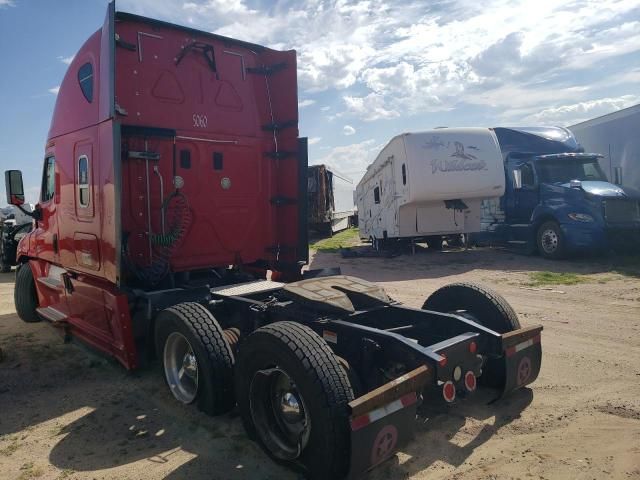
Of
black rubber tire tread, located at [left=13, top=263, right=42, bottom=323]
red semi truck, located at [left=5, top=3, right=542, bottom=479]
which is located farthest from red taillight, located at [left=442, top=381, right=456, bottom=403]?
black rubber tire tread, located at [left=13, top=263, right=42, bottom=323]

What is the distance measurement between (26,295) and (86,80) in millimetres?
3829

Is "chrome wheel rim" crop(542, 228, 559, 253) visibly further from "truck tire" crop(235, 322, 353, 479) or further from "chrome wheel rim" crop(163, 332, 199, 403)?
"truck tire" crop(235, 322, 353, 479)

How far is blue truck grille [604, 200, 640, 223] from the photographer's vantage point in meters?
12.1

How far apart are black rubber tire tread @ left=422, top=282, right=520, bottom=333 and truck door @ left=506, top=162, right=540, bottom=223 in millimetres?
10233

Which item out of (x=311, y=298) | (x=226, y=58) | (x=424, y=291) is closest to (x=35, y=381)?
(x=311, y=298)

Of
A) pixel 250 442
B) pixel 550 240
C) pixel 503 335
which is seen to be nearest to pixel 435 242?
pixel 550 240

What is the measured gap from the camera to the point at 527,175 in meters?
13.8

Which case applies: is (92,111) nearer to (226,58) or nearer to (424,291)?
(226,58)

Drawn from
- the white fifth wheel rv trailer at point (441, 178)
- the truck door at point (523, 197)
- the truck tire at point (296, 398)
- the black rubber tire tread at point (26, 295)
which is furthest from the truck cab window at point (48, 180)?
the truck door at point (523, 197)

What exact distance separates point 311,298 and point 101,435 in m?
1.97

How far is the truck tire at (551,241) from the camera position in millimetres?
12594

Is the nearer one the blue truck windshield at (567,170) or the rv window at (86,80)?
the rv window at (86,80)

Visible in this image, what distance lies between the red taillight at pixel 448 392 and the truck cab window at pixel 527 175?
38.7ft

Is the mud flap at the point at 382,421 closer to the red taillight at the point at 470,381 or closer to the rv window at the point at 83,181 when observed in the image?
the red taillight at the point at 470,381
